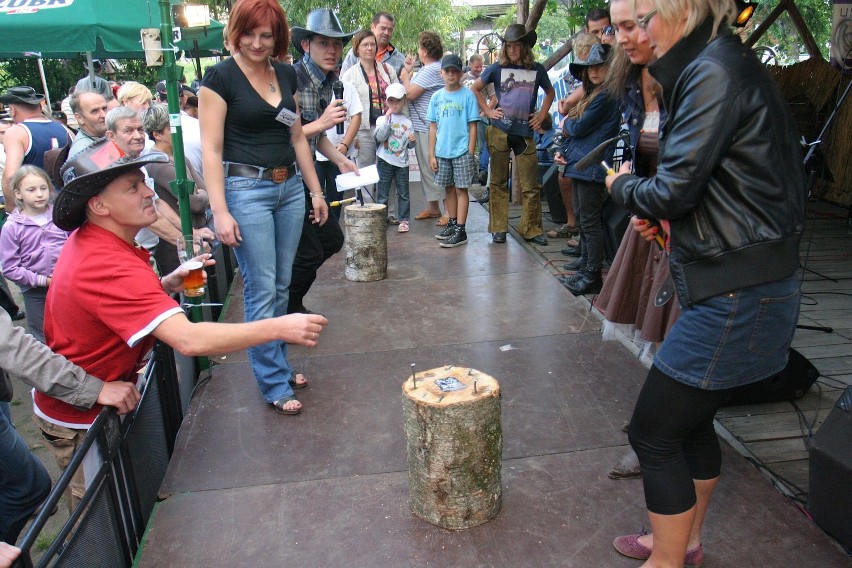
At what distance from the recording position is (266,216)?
11.9ft

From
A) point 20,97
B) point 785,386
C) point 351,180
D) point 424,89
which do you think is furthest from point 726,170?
point 20,97

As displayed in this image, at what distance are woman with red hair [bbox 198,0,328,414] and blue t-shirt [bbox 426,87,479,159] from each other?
11.1ft

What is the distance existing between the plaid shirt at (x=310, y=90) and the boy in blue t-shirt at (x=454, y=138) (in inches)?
94.1

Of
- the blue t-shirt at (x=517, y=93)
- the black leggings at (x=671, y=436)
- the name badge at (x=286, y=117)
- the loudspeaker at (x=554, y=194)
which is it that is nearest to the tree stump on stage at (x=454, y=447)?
the black leggings at (x=671, y=436)

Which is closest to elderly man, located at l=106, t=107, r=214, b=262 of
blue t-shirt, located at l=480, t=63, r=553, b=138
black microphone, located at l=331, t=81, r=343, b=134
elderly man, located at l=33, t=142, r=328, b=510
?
black microphone, located at l=331, t=81, r=343, b=134

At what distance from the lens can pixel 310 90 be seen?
4703mm

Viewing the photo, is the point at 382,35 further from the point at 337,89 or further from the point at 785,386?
the point at 785,386

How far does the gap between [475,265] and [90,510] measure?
4708 mm

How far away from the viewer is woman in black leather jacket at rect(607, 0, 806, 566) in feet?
6.16

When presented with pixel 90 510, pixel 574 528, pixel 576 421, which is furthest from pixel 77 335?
pixel 576 421

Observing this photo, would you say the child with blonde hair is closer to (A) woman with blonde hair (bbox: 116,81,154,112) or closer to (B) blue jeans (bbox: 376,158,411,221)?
(A) woman with blonde hair (bbox: 116,81,154,112)

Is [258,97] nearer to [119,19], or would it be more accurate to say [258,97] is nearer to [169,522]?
[169,522]

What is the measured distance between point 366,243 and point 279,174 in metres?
2.52

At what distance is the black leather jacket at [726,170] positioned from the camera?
1.87m
